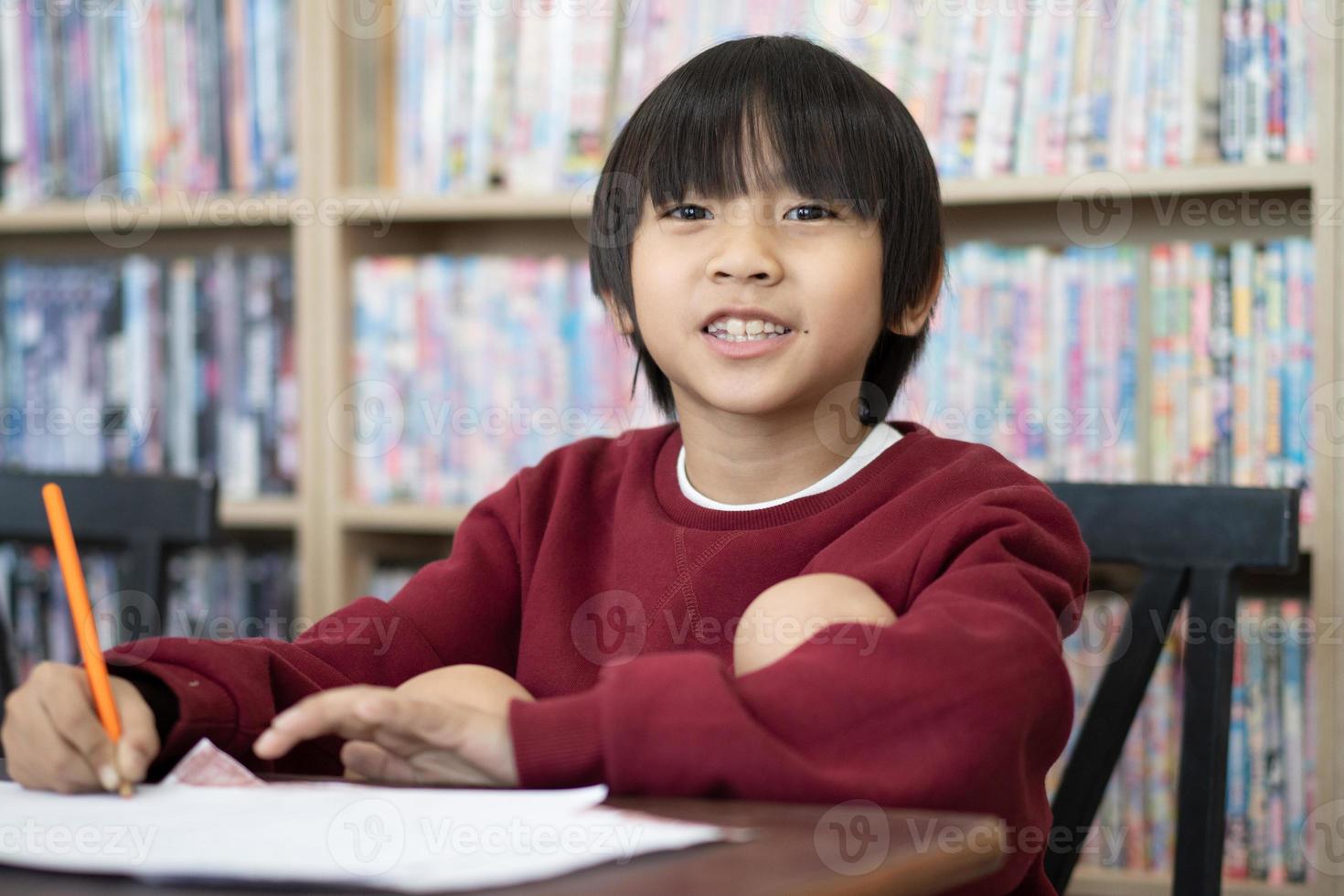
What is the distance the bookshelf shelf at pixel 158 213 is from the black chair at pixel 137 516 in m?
0.59

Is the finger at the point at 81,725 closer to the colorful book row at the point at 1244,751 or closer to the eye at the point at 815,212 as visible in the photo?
the eye at the point at 815,212

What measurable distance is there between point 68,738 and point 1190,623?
0.73 meters

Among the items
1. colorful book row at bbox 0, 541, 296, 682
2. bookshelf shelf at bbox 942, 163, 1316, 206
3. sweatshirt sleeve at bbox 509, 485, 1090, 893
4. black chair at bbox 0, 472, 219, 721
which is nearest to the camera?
sweatshirt sleeve at bbox 509, 485, 1090, 893

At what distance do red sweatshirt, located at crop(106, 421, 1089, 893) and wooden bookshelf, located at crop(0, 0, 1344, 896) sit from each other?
2.11 feet

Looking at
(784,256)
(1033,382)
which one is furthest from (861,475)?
(1033,382)

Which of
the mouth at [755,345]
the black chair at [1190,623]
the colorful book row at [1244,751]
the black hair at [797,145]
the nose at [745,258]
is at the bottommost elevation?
the colorful book row at [1244,751]

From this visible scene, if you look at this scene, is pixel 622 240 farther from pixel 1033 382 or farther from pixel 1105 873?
pixel 1105 873

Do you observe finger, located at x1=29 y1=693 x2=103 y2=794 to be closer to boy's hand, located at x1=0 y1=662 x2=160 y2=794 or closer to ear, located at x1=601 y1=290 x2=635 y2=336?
boy's hand, located at x1=0 y1=662 x2=160 y2=794

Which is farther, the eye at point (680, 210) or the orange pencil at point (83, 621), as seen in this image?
the eye at point (680, 210)

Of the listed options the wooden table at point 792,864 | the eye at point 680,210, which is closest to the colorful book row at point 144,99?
the eye at point 680,210

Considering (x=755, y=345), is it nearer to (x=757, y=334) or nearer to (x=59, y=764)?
(x=757, y=334)

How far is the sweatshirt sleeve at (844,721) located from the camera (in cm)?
56

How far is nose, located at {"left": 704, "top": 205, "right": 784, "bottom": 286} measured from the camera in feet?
3.12

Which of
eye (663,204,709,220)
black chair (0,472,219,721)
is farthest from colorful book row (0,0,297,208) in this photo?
eye (663,204,709,220)
